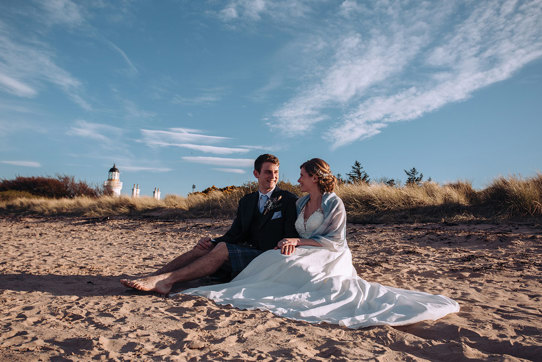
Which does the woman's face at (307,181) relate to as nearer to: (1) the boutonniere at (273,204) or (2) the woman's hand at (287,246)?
(1) the boutonniere at (273,204)

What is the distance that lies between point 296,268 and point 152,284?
1.60 metres

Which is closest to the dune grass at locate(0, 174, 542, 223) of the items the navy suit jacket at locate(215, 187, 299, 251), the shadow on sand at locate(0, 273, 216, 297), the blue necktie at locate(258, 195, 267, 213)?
the navy suit jacket at locate(215, 187, 299, 251)

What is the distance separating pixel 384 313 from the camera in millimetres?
3553

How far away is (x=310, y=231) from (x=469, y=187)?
999cm

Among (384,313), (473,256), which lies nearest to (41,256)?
(384,313)

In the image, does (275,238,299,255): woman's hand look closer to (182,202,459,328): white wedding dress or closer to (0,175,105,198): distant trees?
(182,202,459,328): white wedding dress

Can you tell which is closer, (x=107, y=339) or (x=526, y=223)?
(x=107, y=339)

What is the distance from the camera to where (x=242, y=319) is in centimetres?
348

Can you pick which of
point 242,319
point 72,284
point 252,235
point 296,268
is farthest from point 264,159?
point 72,284

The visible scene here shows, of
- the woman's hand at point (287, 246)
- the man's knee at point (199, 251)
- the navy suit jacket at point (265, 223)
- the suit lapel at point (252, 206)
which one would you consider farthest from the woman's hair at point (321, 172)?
the man's knee at point (199, 251)

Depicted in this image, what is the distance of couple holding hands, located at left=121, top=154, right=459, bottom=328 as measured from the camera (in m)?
3.65

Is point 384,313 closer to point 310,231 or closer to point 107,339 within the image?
point 310,231

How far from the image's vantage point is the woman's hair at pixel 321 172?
4.29 meters

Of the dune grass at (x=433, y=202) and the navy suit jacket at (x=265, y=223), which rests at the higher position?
the dune grass at (x=433, y=202)
